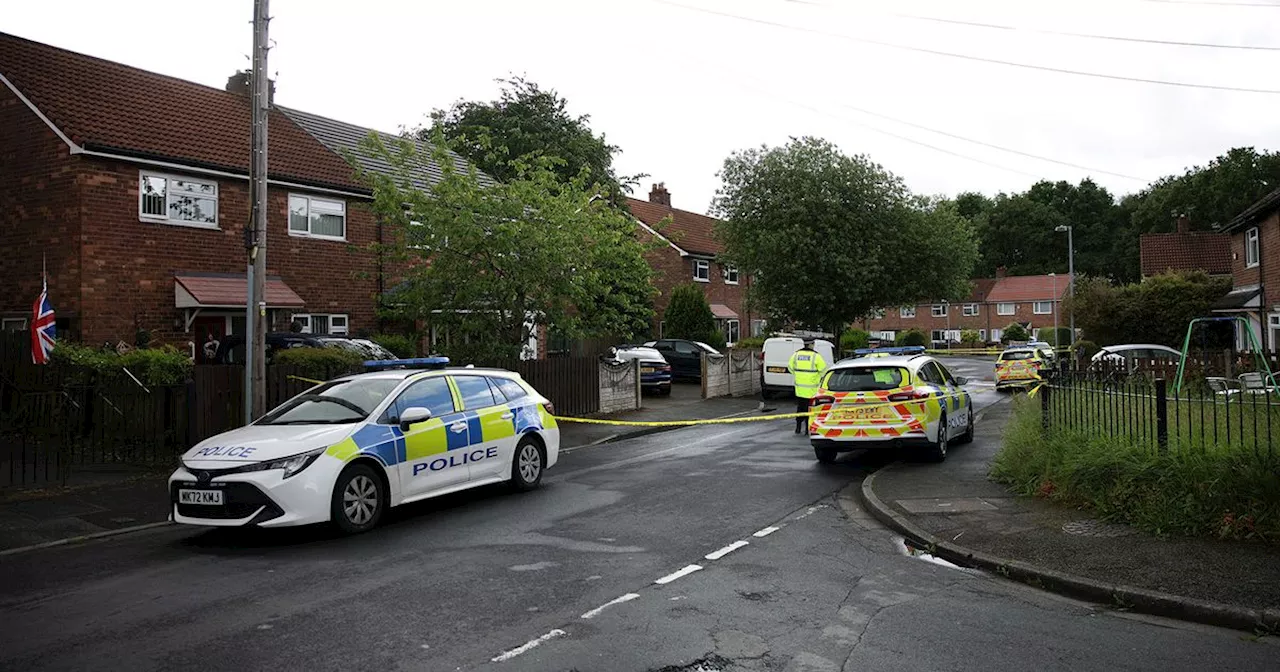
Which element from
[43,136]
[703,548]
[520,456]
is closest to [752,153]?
[43,136]

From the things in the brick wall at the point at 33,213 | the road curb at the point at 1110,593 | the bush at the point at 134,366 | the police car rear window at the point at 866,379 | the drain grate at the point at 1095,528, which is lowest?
the road curb at the point at 1110,593

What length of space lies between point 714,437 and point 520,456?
7015 mm

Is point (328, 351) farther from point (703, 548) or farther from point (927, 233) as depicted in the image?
point (927, 233)

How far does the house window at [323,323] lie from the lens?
70.6 feet

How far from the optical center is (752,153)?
3544 centimetres

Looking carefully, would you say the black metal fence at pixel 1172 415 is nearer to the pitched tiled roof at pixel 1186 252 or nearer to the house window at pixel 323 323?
the house window at pixel 323 323

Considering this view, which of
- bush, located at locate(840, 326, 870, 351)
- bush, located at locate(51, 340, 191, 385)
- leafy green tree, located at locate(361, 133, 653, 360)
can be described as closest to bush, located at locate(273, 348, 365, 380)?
bush, located at locate(51, 340, 191, 385)

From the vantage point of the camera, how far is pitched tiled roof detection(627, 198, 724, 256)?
141 feet

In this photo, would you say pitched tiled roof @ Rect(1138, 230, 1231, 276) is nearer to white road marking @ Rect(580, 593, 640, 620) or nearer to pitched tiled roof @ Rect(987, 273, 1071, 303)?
pitched tiled roof @ Rect(987, 273, 1071, 303)

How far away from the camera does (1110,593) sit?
20.7ft

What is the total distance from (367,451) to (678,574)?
134 inches

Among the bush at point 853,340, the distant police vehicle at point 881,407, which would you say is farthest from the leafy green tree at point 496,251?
the bush at point 853,340

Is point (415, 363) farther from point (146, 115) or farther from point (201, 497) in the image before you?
point (146, 115)

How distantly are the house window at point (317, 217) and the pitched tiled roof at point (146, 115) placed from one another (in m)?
0.51
